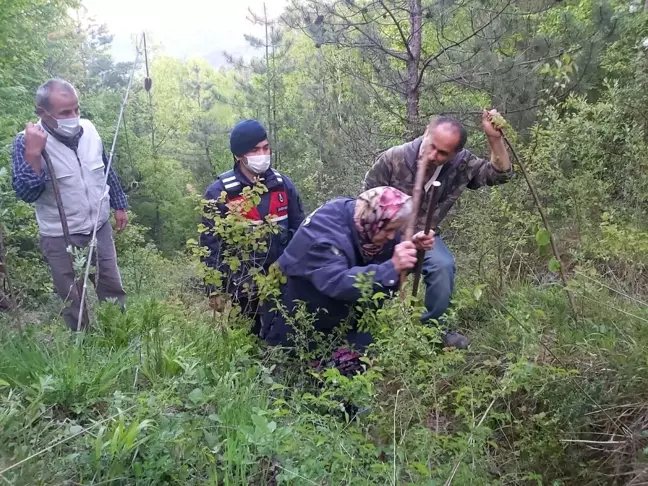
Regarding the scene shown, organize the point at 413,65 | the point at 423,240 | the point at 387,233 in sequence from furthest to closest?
the point at 413,65 < the point at 387,233 < the point at 423,240

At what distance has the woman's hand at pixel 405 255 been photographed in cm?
250

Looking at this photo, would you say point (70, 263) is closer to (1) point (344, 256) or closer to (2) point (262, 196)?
(2) point (262, 196)

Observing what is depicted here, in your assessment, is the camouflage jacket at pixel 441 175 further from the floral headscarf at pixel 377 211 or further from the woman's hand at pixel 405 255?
the woman's hand at pixel 405 255

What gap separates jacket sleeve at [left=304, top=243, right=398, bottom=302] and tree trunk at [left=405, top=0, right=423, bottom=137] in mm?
4049

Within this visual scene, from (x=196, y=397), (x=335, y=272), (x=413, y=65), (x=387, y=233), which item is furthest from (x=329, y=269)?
(x=413, y=65)

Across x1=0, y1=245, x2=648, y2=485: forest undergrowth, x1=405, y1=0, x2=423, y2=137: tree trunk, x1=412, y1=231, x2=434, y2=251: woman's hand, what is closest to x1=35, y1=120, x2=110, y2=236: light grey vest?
x1=0, y1=245, x2=648, y2=485: forest undergrowth

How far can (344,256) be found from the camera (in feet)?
9.11

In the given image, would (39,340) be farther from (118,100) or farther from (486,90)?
(118,100)

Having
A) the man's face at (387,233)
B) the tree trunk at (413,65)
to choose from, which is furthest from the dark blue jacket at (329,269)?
the tree trunk at (413,65)

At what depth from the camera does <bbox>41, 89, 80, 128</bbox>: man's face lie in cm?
368

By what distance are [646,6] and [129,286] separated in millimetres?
6654

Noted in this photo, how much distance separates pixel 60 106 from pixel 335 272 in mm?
2370

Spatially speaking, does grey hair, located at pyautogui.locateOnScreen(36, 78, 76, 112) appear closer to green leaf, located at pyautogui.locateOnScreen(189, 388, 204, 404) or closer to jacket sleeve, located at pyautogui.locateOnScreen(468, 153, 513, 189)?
green leaf, located at pyautogui.locateOnScreen(189, 388, 204, 404)

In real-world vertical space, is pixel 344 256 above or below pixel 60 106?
below
